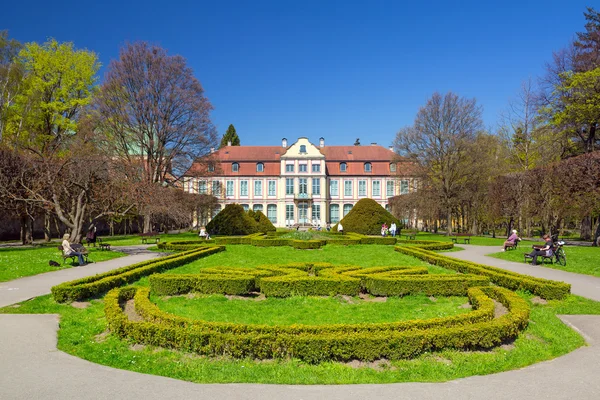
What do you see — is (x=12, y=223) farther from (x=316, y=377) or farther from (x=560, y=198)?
(x=560, y=198)

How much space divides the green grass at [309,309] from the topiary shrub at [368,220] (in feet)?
75.4

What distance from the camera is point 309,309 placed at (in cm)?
815

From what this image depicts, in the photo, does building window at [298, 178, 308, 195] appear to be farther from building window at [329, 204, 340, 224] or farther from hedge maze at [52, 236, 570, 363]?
hedge maze at [52, 236, 570, 363]

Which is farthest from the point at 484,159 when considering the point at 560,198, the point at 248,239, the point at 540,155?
the point at 248,239

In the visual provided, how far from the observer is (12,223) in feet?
99.7

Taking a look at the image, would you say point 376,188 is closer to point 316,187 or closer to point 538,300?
point 316,187

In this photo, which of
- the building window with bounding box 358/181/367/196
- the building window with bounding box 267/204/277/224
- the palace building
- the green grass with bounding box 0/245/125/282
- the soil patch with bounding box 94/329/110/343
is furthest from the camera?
the building window with bounding box 358/181/367/196

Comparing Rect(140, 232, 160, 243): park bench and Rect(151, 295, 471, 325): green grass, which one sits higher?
Rect(140, 232, 160, 243): park bench

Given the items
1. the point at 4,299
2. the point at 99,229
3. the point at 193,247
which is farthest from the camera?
the point at 99,229

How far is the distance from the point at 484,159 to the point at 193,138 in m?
23.1

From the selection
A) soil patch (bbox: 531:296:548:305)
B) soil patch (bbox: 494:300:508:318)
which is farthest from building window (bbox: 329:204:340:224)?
soil patch (bbox: 494:300:508:318)

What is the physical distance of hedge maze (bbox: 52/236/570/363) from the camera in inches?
211

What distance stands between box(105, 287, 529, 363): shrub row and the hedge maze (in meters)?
0.01

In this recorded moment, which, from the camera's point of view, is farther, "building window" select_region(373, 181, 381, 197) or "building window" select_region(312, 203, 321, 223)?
"building window" select_region(373, 181, 381, 197)
